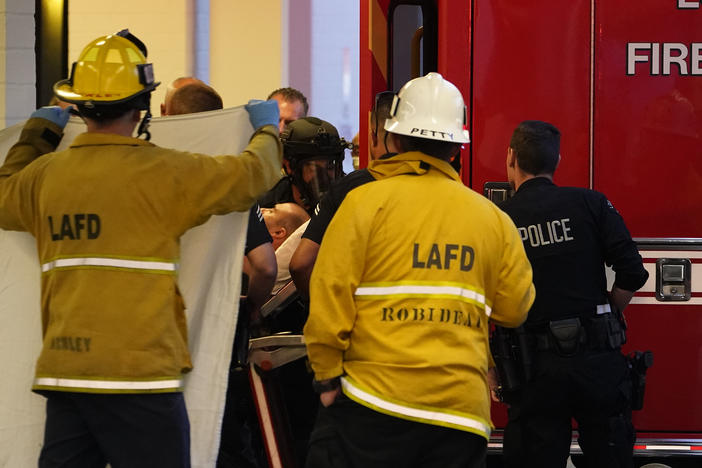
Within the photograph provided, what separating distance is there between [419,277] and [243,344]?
42.4 inches

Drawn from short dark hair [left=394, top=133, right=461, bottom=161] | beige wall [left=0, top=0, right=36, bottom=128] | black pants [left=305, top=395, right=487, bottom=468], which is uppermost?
beige wall [left=0, top=0, right=36, bottom=128]

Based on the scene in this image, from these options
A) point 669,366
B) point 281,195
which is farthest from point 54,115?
point 669,366

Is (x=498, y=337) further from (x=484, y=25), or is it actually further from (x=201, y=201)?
(x=201, y=201)

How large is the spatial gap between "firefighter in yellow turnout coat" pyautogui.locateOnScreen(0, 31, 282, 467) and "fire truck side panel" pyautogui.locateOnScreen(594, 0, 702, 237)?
6.13 feet

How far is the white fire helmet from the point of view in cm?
273

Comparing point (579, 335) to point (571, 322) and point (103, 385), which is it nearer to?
point (571, 322)

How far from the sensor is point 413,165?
2.68 meters

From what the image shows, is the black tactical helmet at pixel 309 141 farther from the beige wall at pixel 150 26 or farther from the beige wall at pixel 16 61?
the beige wall at pixel 16 61

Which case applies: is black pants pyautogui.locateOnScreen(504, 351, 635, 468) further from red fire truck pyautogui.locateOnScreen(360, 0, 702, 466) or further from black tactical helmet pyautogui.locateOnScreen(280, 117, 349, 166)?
black tactical helmet pyautogui.locateOnScreen(280, 117, 349, 166)

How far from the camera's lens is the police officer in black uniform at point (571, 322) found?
3590 millimetres

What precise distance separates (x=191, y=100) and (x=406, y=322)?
1547mm

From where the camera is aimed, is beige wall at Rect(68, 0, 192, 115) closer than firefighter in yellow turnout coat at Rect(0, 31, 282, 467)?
No

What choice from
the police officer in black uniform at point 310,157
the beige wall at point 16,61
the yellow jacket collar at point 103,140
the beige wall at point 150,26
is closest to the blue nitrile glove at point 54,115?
the yellow jacket collar at point 103,140

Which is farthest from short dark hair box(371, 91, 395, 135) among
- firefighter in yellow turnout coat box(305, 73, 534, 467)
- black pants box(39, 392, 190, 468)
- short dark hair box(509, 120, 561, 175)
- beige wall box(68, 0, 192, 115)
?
beige wall box(68, 0, 192, 115)
